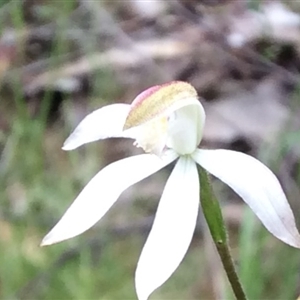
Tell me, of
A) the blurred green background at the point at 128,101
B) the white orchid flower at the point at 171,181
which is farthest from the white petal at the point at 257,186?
the blurred green background at the point at 128,101

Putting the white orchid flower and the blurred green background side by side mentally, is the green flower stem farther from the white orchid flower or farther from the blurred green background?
the blurred green background

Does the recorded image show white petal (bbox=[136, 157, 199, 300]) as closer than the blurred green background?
Yes

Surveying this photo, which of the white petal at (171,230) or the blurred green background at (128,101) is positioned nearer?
the white petal at (171,230)

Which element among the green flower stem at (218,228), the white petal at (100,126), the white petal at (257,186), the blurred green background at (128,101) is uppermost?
the white petal at (100,126)

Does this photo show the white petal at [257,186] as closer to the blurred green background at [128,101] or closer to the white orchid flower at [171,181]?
the white orchid flower at [171,181]

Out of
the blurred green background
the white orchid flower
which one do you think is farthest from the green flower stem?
the blurred green background

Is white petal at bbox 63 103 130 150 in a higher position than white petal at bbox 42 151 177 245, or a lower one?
higher

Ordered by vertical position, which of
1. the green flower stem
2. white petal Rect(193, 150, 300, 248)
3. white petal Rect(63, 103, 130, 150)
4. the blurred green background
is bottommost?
the blurred green background

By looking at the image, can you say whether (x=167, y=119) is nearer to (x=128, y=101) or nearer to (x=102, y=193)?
(x=102, y=193)
